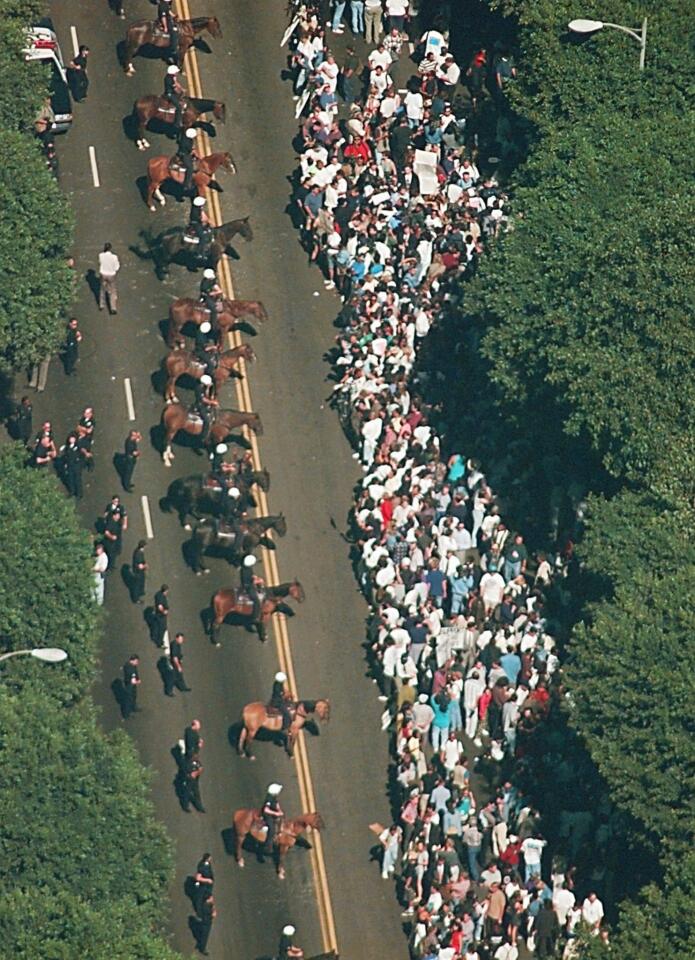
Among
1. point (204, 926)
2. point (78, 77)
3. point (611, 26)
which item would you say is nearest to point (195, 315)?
point (78, 77)

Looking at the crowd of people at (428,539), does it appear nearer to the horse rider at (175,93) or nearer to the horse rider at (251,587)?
the horse rider at (251,587)

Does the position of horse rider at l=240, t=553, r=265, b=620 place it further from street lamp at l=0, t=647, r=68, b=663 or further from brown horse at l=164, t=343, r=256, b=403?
street lamp at l=0, t=647, r=68, b=663

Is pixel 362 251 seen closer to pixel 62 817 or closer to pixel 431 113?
pixel 431 113

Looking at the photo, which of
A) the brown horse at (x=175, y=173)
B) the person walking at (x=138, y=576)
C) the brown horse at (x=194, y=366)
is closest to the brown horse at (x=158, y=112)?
the brown horse at (x=175, y=173)

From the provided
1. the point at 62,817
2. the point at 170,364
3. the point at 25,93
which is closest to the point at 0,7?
the point at 25,93

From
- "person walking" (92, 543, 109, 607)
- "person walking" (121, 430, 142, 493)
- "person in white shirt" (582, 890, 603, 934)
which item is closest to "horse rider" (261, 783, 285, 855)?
"person walking" (92, 543, 109, 607)
